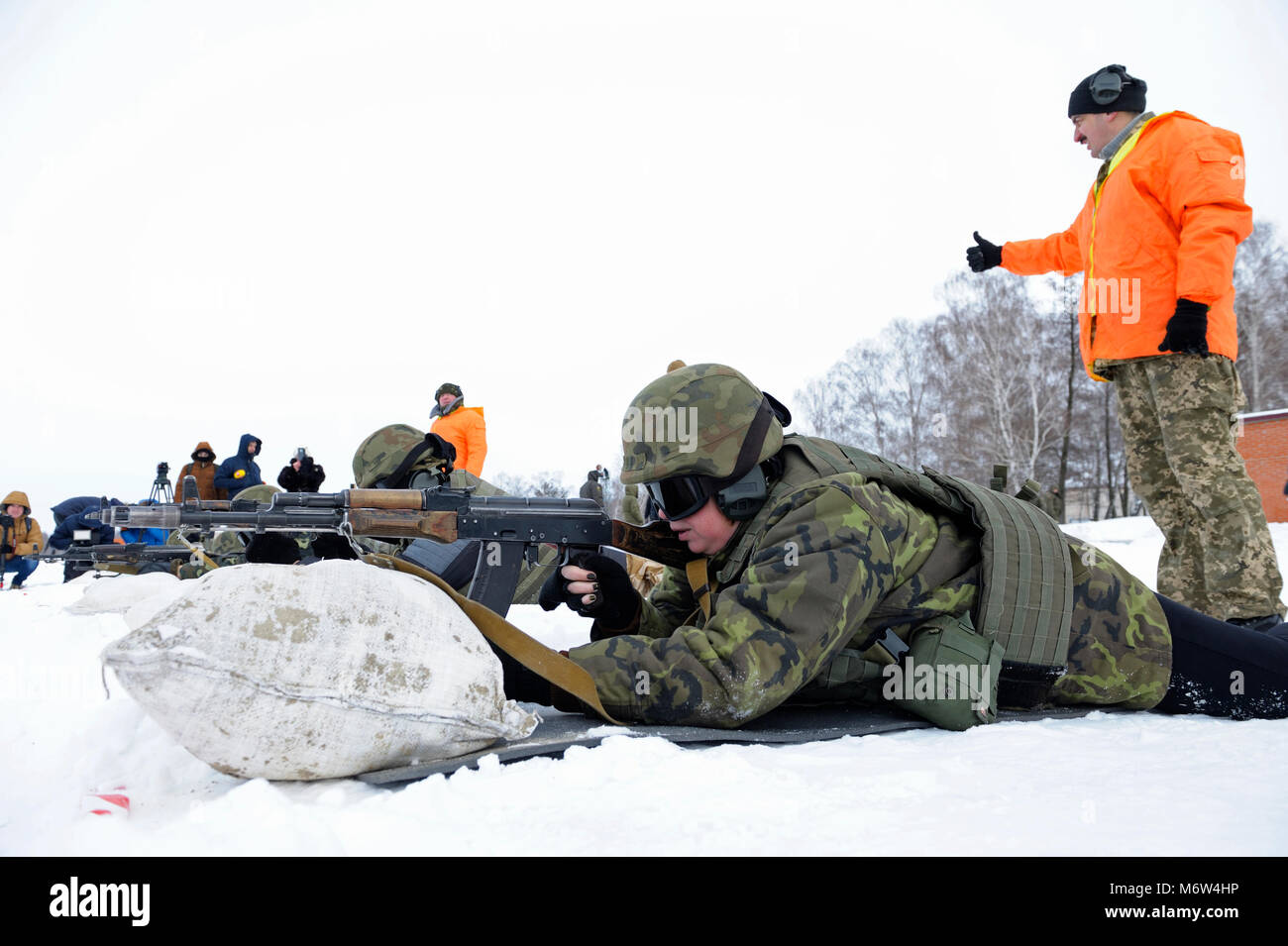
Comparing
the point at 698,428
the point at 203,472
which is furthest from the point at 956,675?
the point at 203,472

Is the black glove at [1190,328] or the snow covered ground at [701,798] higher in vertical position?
the black glove at [1190,328]

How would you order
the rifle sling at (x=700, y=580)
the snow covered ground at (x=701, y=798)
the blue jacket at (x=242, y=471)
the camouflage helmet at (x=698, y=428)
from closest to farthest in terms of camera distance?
the snow covered ground at (x=701, y=798), the camouflage helmet at (x=698, y=428), the rifle sling at (x=700, y=580), the blue jacket at (x=242, y=471)

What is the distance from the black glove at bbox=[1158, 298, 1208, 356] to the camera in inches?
123

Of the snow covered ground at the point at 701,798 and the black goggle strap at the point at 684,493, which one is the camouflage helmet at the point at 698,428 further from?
the snow covered ground at the point at 701,798

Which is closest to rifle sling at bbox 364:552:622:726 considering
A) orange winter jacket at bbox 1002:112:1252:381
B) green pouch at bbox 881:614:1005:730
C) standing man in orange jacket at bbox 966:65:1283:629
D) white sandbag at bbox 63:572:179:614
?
green pouch at bbox 881:614:1005:730

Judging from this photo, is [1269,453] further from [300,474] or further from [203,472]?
[203,472]

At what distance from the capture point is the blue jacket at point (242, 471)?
29.5 ft

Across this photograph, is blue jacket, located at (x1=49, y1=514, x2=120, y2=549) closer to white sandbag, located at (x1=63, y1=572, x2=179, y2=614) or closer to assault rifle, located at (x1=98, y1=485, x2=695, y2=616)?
white sandbag, located at (x1=63, y1=572, x2=179, y2=614)

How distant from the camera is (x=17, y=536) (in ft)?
39.5

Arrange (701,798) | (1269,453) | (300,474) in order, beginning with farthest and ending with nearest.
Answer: (1269,453) < (300,474) < (701,798)

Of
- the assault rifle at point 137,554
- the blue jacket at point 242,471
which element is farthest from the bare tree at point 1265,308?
the assault rifle at point 137,554

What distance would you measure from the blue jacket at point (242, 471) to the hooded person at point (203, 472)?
1.07ft

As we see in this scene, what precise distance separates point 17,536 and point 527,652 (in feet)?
44.6
